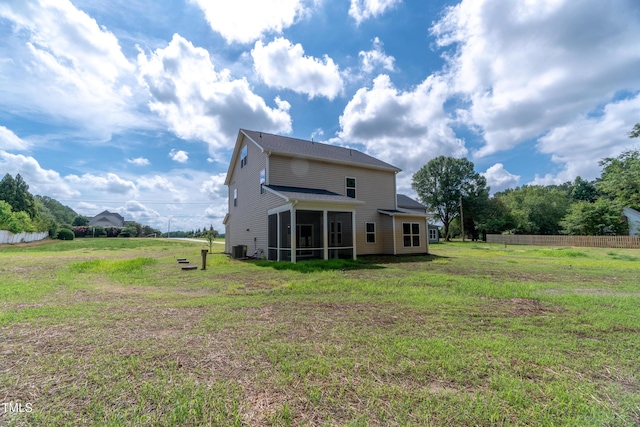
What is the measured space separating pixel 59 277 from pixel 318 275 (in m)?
8.05

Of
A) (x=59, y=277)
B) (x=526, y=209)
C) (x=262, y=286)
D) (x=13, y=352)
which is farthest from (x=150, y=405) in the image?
(x=526, y=209)

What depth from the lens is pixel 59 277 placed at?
8500 millimetres

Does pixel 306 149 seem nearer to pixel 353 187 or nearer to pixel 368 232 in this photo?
pixel 353 187

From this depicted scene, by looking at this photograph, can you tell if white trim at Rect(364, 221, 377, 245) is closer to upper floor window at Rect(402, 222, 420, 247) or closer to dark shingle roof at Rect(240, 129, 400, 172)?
upper floor window at Rect(402, 222, 420, 247)

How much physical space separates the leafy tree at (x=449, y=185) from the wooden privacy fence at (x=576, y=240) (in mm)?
7029

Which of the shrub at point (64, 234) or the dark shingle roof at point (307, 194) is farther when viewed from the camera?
the shrub at point (64, 234)

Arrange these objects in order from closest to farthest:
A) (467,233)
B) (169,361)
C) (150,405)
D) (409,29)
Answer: (150,405), (169,361), (409,29), (467,233)

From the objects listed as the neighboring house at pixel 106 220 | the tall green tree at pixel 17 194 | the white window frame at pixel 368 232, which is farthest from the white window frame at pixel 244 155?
the neighboring house at pixel 106 220

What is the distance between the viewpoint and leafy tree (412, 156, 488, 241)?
142 feet

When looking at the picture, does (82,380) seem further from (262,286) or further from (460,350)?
(262,286)

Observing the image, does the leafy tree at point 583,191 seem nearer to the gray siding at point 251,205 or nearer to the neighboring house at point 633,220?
the neighboring house at point 633,220

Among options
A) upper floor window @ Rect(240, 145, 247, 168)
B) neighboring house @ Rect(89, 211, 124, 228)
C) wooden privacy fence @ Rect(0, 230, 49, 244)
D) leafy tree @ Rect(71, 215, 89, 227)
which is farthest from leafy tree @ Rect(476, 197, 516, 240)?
leafy tree @ Rect(71, 215, 89, 227)

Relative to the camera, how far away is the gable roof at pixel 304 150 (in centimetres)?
1481

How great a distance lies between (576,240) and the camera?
28688mm
